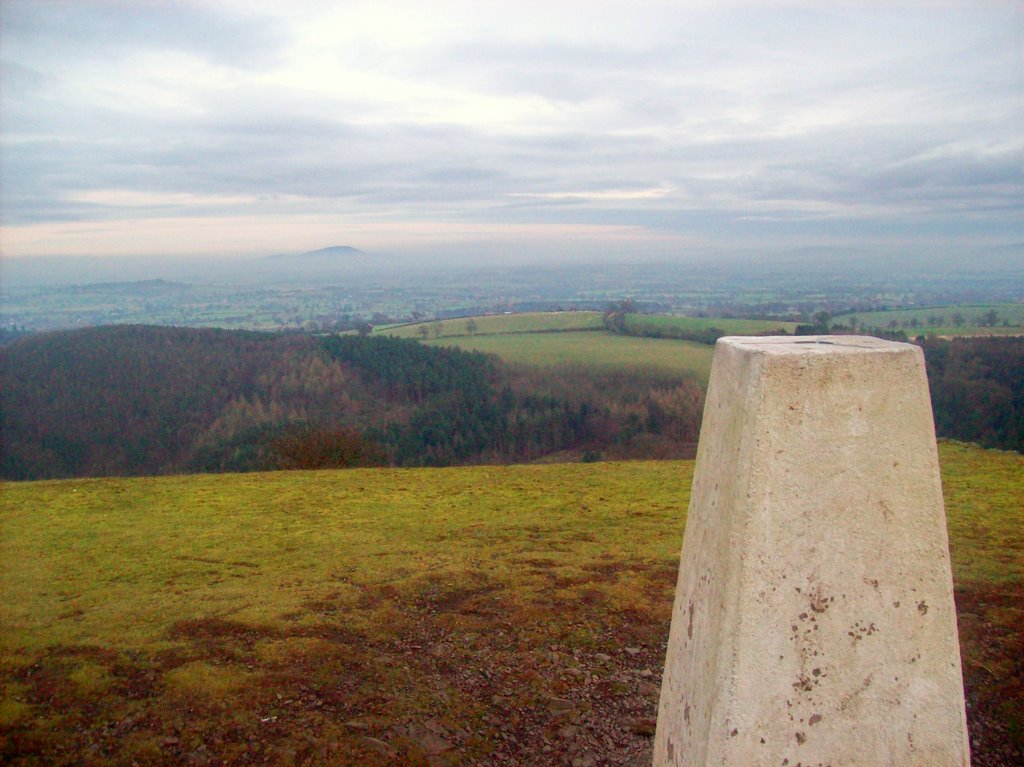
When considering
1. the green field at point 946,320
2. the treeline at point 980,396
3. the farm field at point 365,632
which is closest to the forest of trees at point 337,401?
the treeline at point 980,396

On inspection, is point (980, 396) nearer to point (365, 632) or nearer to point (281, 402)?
point (365, 632)

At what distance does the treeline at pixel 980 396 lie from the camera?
99.6 feet

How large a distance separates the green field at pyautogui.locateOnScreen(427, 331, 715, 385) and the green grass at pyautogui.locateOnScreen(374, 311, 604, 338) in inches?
77.4

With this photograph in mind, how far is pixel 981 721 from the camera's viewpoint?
6.72 metres

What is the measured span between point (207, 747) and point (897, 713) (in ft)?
17.0

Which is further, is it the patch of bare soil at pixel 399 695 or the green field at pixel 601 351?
the green field at pixel 601 351

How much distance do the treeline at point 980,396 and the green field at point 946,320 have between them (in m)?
5.58

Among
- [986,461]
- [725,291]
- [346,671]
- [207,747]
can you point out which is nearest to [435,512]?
[346,671]

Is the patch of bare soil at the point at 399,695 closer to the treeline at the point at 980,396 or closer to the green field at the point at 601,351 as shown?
the treeline at the point at 980,396

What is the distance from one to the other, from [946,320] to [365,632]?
55.1 metres

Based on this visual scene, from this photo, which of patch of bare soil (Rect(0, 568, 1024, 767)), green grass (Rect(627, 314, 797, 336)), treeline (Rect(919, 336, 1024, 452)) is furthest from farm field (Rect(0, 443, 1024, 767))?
green grass (Rect(627, 314, 797, 336))

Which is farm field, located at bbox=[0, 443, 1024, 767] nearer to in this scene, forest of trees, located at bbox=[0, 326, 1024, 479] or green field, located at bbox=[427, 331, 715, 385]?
forest of trees, located at bbox=[0, 326, 1024, 479]

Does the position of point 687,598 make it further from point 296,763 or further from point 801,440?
point 296,763

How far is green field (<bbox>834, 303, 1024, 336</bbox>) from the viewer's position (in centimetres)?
4378
